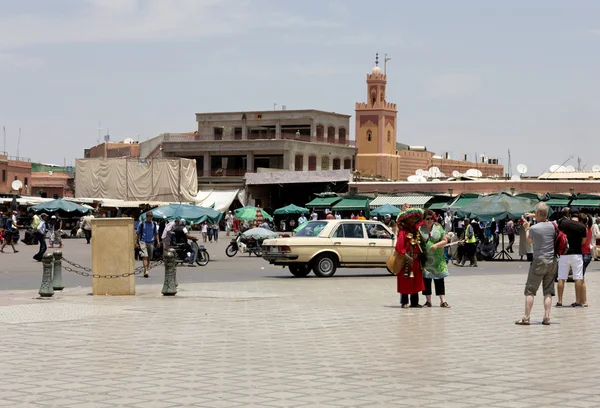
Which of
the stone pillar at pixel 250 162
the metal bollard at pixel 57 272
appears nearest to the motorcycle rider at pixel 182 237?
the metal bollard at pixel 57 272

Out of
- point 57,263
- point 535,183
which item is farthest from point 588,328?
point 535,183

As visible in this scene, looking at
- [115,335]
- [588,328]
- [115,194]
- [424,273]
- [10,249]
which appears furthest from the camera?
[115,194]

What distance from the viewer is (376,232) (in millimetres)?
25234

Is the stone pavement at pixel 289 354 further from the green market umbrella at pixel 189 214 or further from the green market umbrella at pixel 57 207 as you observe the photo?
the green market umbrella at pixel 57 207

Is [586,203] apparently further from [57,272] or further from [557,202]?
[57,272]

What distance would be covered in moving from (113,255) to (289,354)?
8.38m

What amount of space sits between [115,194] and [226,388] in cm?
7310

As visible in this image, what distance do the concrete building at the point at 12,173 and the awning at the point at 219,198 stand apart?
729 inches

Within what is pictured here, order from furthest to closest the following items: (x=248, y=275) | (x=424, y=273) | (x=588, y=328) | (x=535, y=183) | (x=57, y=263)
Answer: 1. (x=535, y=183)
2. (x=248, y=275)
3. (x=57, y=263)
4. (x=424, y=273)
5. (x=588, y=328)

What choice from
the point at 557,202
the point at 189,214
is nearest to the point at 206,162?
the point at 557,202

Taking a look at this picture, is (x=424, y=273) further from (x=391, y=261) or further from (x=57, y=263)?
(x=57, y=263)

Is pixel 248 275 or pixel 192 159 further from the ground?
pixel 192 159

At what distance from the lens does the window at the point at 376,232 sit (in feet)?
82.2

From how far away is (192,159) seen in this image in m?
81.8
